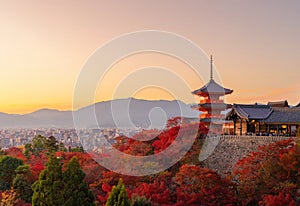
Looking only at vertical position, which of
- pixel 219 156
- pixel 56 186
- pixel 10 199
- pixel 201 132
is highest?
pixel 201 132

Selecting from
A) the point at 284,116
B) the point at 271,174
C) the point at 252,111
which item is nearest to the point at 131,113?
the point at 252,111

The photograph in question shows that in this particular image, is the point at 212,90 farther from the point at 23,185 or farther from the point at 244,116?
the point at 23,185

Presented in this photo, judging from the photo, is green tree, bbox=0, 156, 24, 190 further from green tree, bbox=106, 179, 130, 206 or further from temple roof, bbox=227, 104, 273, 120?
temple roof, bbox=227, 104, 273, 120

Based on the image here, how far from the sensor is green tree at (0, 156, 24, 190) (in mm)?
21453

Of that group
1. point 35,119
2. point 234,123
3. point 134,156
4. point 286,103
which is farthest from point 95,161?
point 35,119

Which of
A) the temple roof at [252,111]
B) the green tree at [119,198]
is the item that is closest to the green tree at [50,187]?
the green tree at [119,198]

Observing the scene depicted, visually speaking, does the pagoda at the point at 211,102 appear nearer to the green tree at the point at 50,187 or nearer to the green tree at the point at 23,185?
the green tree at the point at 23,185

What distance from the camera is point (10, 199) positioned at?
19.0 m

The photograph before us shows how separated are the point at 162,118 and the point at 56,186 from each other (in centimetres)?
1238

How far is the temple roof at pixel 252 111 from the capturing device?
25219 millimetres

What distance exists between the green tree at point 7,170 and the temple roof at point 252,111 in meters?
15.5

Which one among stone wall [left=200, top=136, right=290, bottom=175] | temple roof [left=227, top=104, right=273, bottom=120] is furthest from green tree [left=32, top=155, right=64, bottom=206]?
temple roof [left=227, top=104, right=273, bottom=120]

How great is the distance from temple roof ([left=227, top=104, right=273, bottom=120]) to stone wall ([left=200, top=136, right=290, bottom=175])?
278cm

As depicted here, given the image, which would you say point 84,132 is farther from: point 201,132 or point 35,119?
point 35,119
